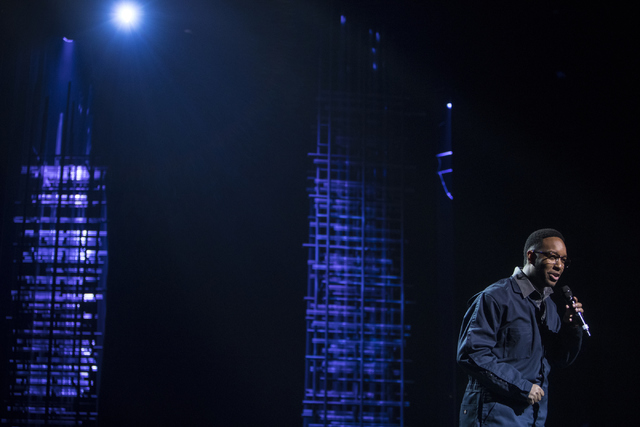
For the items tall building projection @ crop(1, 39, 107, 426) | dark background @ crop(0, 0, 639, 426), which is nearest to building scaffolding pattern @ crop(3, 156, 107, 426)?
tall building projection @ crop(1, 39, 107, 426)

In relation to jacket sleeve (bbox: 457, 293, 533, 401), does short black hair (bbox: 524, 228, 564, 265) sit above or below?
above

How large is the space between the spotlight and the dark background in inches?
2.4

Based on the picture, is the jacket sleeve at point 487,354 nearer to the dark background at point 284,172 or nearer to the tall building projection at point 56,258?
the dark background at point 284,172

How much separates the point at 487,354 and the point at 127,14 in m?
3.03

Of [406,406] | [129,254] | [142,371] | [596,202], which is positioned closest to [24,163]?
[129,254]

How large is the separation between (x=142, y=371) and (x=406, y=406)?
1.60m

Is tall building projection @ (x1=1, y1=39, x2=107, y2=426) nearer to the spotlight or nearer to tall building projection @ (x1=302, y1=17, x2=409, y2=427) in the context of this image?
the spotlight

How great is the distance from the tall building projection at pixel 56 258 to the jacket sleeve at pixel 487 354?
222cm

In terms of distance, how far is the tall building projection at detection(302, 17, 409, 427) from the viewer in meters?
3.33

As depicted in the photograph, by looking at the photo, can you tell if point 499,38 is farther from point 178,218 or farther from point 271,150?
point 178,218

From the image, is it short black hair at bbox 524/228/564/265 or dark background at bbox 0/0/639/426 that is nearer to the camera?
short black hair at bbox 524/228/564/265

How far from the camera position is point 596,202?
3.25 m

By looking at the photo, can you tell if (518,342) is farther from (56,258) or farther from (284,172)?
(56,258)

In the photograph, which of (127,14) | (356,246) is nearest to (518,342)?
(356,246)
